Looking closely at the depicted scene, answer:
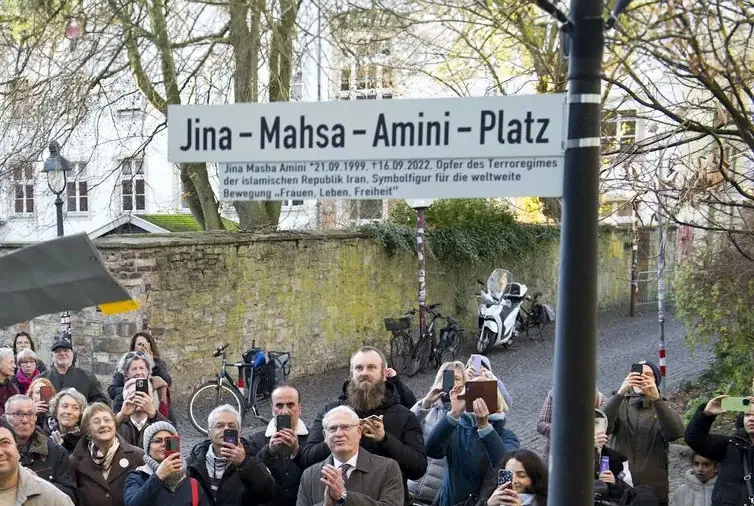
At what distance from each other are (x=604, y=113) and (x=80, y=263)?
6389 mm

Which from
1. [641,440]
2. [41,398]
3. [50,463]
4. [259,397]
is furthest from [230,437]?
[259,397]

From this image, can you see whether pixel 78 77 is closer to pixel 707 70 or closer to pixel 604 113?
pixel 604 113

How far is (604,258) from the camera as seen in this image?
27266 millimetres

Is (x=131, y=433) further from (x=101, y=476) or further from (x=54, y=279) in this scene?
(x=54, y=279)

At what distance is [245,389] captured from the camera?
12.6 m

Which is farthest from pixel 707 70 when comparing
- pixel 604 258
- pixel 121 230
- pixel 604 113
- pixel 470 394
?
pixel 604 258

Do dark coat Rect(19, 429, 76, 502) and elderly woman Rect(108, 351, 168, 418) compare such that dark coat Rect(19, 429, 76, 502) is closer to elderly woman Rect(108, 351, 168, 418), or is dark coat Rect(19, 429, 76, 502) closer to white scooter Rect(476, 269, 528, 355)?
elderly woman Rect(108, 351, 168, 418)

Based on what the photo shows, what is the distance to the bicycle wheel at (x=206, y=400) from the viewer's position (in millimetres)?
11453

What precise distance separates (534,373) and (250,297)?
513 centimetres

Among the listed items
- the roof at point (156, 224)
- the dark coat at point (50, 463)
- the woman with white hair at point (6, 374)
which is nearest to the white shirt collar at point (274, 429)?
the dark coat at point (50, 463)

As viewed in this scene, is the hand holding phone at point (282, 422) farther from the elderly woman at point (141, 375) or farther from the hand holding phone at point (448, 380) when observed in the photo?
the elderly woman at point (141, 375)

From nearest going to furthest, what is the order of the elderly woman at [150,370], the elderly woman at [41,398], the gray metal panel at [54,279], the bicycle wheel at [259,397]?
1. the gray metal panel at [54,279]
2. the elderly woman at [41,398]
3. the elderly woman at [150,370]
4. the bicycle wheel at [259,397]

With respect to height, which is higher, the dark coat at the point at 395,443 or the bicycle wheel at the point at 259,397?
the dark coat at the point at 395,443

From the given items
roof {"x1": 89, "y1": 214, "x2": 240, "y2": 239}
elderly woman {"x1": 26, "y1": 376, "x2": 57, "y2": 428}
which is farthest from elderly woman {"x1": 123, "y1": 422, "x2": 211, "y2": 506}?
roof {"x1": 89, "y1": 214, "x2": 240, "y2": 239}
